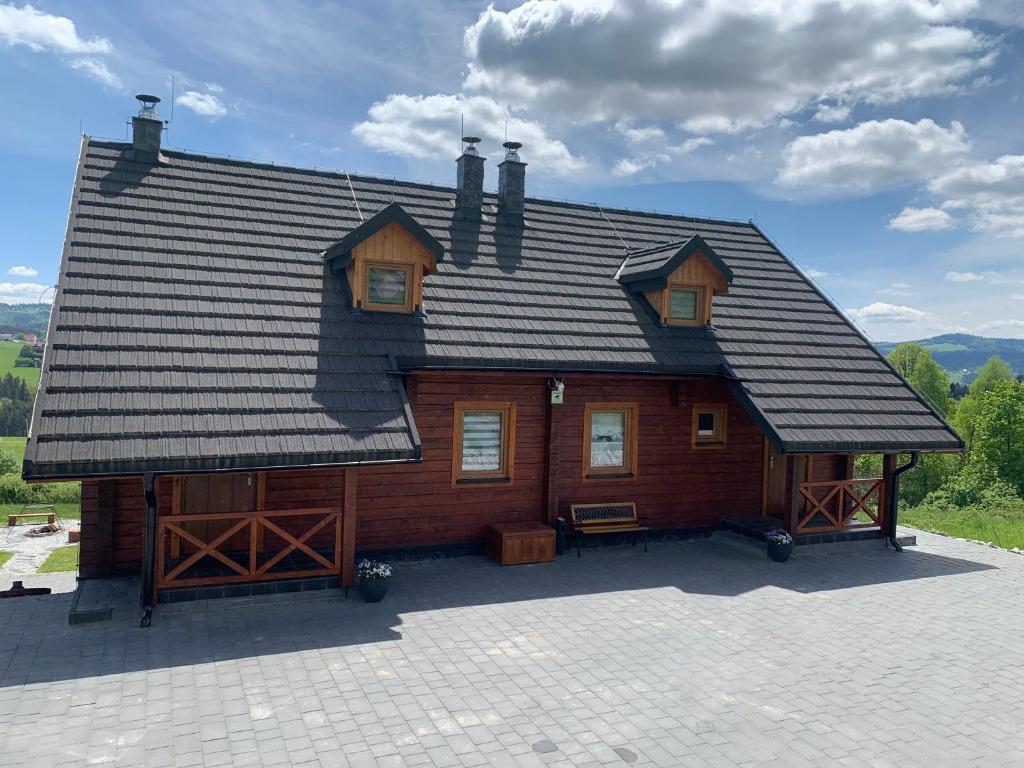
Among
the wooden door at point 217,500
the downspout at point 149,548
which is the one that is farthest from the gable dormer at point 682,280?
the downspout at point 149,548

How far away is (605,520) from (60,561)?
12402 mm

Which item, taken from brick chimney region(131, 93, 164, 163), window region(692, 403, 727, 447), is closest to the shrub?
brick chimney region(131, 93, 164, 163)

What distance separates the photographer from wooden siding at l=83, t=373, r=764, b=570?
32.6ft

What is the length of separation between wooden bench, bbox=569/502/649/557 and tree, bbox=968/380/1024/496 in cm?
2346

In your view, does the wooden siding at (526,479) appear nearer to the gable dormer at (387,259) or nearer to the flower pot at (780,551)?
the gable dormer at (387,259)

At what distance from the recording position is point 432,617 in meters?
8.52

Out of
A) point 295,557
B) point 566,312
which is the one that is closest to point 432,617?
point 295,557

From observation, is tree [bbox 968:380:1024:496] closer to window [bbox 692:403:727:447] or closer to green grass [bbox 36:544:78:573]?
window [bbox 692:403:727:447]

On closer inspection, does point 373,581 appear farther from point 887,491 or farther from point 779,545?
point 887,491

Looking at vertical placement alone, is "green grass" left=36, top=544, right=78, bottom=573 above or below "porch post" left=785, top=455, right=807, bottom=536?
below

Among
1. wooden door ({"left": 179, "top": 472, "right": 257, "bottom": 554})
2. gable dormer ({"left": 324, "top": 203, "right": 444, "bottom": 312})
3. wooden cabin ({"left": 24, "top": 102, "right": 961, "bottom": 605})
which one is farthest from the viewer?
gable dormer ({"left": 324, "top": 203, "right": 444, "bottom": 312})

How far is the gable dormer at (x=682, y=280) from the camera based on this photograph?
12.6 m

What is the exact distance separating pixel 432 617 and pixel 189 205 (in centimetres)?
741

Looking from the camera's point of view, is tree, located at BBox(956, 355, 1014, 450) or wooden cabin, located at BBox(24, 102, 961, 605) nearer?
wooden cabin, located at BBox(24, 102, 961, 605)
